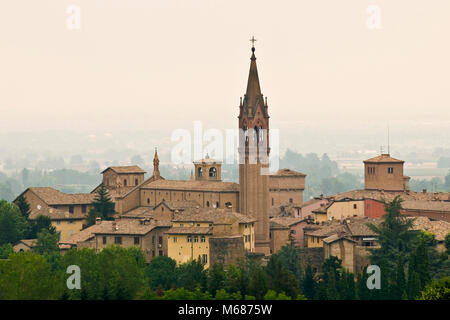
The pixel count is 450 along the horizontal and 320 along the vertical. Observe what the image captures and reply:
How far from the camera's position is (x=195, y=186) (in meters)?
89.9

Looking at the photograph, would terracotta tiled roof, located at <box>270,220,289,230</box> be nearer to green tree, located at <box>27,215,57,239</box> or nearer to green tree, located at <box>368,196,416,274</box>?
green tree, located at <box>368,196,416,274</box>

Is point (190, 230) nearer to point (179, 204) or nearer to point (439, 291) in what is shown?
point (179, 204)

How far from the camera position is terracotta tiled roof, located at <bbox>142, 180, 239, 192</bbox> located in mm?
88375

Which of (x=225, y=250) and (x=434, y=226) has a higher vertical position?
(x=434, y=226)

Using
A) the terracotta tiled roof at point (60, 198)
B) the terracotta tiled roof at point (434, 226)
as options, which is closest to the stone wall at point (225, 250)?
the terracotta tiled roof at point (434, 226)

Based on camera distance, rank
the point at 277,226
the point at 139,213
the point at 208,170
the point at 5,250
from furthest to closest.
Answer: the point at 208,170 → the point at 139,213 → the point at 277,226 → the point at 5,250

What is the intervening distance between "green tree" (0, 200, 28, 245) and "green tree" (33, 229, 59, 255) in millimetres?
3004

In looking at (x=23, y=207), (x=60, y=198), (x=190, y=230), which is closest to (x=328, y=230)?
(x=190, y=230)

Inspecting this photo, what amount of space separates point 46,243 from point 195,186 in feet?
39.7

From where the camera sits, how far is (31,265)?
215 ft

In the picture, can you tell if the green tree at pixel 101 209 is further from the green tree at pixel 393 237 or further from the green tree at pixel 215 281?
the green tree at pixel 215 281

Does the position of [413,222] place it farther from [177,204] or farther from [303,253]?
[177,204]
